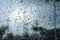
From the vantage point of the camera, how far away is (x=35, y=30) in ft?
10.6

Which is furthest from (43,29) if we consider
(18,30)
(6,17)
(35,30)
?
(6,17)

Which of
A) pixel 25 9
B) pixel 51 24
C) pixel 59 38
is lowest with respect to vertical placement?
pixel 59 38

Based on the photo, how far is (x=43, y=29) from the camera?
325 cm

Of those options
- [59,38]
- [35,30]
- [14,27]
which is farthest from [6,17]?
[59,38]

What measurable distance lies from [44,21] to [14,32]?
1.55ft

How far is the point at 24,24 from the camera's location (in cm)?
330

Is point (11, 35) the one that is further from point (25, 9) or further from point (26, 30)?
point (25, 9)

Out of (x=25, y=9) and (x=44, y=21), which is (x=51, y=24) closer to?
(x=44, y=21)

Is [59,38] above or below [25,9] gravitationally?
below

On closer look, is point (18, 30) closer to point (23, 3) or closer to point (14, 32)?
point (14, 32)

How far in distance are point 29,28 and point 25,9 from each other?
293 millimetres

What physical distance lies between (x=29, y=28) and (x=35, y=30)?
9 centimetres

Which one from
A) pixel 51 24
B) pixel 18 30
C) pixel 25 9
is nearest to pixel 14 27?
pixel 18 30

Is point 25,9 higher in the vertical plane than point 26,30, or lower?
higher
